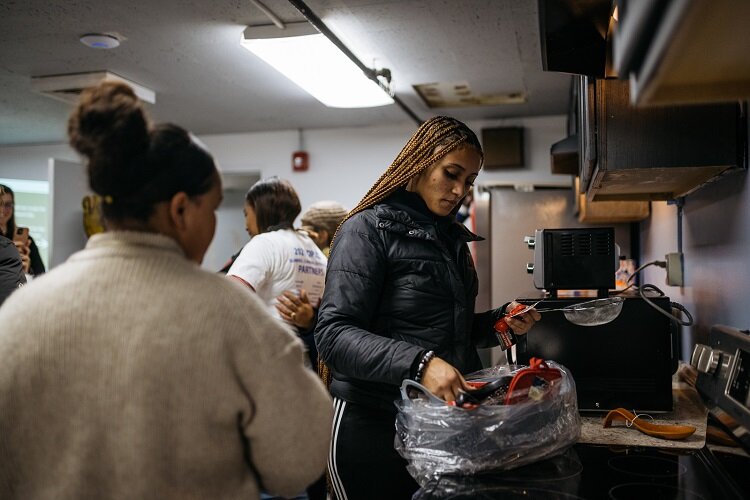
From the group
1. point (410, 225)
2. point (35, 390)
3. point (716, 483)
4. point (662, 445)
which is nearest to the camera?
point (35, 390)

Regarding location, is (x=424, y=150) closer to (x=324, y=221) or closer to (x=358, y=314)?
(x=358, y=314)

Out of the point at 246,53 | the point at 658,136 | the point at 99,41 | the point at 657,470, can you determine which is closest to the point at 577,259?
the point at 658,136

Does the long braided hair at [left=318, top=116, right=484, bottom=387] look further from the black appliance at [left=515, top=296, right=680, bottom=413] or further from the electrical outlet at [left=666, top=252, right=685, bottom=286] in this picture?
the electrical outlet at [left=666, top=252, right=685, bottom=286]

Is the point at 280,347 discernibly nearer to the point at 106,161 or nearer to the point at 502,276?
the point at 106,161

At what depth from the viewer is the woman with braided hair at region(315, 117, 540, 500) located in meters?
1.54

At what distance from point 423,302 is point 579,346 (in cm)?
62

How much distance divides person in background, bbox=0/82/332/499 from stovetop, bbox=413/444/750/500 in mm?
385

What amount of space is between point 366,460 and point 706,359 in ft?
2.77

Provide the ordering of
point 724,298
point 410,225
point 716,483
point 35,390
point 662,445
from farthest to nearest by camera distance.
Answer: point 724,298, point 410,225, point 662,445, point 716,483, point 35,390

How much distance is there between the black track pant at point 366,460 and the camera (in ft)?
5.08

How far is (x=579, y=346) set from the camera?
77.2 inches

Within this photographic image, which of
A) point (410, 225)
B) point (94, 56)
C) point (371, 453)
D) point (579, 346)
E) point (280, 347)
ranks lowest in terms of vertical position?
point (371, 453)

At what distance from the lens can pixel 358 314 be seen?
1.55 m

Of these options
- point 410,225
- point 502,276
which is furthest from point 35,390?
point 502,276
